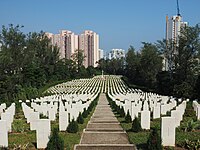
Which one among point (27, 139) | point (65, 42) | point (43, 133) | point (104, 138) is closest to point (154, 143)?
point (104, 138)

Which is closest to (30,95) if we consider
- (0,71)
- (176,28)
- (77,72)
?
(0,71)

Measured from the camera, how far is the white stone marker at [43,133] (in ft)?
33.3

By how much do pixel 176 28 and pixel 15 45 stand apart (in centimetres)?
3104

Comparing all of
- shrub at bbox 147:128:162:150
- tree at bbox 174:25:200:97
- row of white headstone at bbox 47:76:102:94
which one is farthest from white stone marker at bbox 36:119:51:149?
row of white headstone at bbox 47:76:102:94

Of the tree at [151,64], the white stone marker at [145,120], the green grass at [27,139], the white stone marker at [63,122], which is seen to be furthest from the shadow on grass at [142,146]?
the tree at [151,64]

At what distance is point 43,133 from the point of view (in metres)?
10.2

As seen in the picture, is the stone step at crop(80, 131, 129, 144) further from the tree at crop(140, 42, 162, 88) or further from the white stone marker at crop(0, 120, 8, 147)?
the tree at crop(140, 42, 162, 88)

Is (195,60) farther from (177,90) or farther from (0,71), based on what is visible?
(0,71)

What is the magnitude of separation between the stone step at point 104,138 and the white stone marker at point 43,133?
52.5 inches

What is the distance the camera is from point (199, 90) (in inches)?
1399

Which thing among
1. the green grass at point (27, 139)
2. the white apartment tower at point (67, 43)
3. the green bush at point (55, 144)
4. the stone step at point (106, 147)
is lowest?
the green grass at point (27, 139)

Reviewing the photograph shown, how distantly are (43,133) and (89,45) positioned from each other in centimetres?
12535

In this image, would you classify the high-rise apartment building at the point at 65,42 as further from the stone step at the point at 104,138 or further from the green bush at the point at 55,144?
the green bush at the point at 55,144

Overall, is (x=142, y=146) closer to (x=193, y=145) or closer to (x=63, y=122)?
(x=193, y=145)
